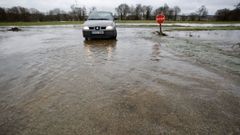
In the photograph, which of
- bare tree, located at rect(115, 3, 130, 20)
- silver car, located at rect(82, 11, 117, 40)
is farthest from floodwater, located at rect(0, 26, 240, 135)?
bare tree, located at rect(115, 3, 130, 20)

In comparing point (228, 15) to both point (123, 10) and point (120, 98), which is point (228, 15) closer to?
point (123, 10)

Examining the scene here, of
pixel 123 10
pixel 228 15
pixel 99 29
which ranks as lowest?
pixel 99 29

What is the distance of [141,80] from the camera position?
4.32m

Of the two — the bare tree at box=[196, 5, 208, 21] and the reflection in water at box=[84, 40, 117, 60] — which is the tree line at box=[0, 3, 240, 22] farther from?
the reflection in water at box=[84, 40, 117, 60]

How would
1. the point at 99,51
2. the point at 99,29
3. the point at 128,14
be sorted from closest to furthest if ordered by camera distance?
the point at 99,51, the point at 99,29, the point at 128,14

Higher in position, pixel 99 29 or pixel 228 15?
pixel 228 15

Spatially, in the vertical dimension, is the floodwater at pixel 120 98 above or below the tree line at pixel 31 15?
below

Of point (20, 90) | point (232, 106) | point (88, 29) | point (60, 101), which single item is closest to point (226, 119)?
point (232, 106)

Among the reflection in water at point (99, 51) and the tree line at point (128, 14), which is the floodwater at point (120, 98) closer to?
the reflection in water at point (99, 51)

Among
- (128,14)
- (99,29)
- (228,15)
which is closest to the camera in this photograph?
(99,29)

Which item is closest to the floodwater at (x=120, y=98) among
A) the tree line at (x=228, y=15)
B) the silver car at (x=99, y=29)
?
the silver car at (x=99, y=29)

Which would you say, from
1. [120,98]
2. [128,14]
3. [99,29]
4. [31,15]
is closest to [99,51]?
[99,29]

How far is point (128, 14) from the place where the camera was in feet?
315

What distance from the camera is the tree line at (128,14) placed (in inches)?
2781
